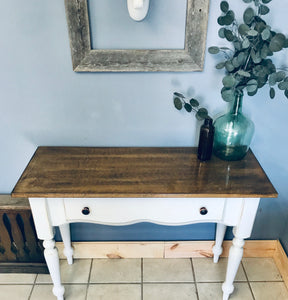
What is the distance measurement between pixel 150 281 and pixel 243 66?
128 centimetres

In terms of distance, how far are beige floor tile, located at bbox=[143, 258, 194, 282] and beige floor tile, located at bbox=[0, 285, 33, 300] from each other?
2.17 feet

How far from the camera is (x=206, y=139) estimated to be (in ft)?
4.63

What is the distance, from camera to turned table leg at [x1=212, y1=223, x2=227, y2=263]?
1818 millimetres

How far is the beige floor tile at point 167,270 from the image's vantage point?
187 centimetres

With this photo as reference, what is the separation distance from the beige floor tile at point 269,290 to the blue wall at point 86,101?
0.61 meters

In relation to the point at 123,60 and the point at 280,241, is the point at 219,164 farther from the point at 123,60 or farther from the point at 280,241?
the point at 280,241

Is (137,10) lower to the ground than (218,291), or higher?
higher

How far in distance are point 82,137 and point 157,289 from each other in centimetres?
95

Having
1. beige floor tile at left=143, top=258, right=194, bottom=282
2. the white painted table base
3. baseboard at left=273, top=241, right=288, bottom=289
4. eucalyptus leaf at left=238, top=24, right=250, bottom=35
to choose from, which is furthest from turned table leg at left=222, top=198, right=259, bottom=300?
eucalyptus leaf at left=238, top=24, right=250, bottom=35

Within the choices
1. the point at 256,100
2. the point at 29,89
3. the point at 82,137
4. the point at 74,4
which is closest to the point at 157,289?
the point at 82,137

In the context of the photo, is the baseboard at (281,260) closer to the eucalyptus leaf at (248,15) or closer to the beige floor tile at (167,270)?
the beige floor tile at (167,270)

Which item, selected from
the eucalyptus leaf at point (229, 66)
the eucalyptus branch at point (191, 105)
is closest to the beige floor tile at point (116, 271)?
the eucalyptus branch at point (191, 105)

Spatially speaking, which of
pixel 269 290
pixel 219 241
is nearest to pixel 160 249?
pixel 219 241

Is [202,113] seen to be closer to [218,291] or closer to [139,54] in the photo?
[139,54]
